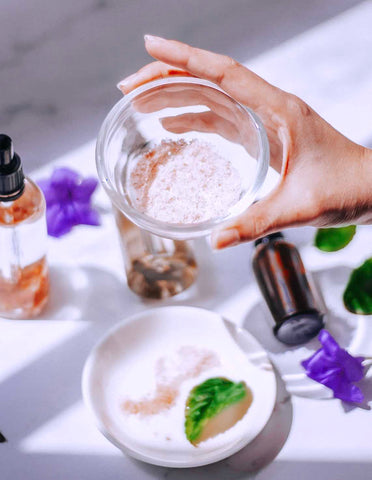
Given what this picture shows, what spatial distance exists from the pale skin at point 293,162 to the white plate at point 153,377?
0.63ft

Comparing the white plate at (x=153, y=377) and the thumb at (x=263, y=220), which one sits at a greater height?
the thumb at (x=263, y=220)

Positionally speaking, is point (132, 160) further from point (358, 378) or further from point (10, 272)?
point (358, 378)

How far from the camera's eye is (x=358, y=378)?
0.86 meters

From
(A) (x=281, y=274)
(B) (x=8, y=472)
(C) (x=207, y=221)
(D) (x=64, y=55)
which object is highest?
(D) (x=64, y=55)

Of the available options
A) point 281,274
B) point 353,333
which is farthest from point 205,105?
point 353,333

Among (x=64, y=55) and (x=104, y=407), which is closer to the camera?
(x=104, y=407)

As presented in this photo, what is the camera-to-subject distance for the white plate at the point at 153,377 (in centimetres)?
81

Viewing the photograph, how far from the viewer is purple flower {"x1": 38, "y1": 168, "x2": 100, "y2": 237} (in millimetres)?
936

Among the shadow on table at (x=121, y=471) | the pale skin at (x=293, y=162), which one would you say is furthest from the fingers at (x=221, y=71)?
the shadow on table at (x=121, y=471)

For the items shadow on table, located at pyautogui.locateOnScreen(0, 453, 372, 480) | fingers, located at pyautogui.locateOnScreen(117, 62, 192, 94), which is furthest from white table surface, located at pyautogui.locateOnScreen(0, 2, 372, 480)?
fingers, located at pyautogui.locateOnScreen(117, 62, 192, 94)

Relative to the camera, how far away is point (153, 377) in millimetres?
868

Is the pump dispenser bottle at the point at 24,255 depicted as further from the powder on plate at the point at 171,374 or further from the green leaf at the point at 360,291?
the green leaf at the point at 360,291

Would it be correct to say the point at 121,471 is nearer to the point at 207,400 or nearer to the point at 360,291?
the point at 207,400

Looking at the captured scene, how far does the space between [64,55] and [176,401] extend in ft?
1.57
